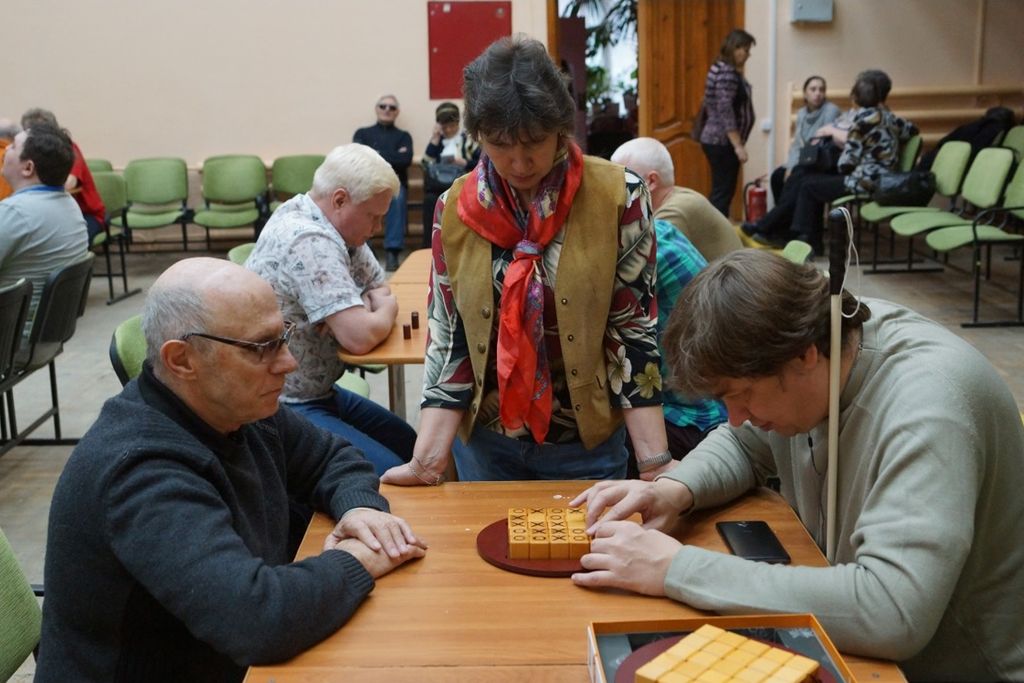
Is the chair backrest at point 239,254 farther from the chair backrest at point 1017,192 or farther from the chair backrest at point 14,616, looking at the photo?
the chair backrest at point 1017,192

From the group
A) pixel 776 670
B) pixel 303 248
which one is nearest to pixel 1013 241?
pixel 303 248

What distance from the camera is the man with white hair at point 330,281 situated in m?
2.89

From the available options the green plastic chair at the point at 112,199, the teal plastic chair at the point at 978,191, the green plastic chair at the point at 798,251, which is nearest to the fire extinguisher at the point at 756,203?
the teal plastic chair at the point at 978,191

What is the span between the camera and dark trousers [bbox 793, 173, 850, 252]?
8.72 m

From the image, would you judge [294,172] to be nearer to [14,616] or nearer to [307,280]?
[307,280]

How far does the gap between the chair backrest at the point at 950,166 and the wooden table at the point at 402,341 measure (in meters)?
4.81

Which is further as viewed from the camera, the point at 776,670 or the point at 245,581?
the point at 245,581

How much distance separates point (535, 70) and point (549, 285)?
413mm

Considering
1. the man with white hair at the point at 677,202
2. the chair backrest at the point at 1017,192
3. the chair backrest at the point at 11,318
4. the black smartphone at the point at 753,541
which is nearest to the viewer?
the black smartphone at the point at 753,541

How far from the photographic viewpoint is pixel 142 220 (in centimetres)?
935

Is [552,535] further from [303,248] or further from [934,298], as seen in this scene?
[934,298]

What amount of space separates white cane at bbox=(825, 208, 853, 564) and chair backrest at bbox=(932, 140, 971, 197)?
23.7 feet

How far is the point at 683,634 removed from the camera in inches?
54.0

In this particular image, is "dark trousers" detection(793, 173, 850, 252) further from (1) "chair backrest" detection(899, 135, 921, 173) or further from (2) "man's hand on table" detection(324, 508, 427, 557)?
(2) "man's hand on table" detection(324, 508, 427, 557)
